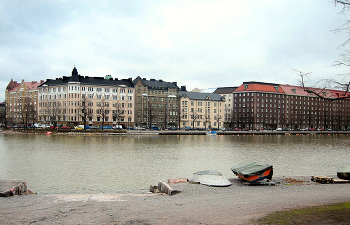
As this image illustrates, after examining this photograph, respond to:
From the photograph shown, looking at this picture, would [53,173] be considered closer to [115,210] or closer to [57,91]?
[115,210]

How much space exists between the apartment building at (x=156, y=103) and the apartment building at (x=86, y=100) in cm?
375

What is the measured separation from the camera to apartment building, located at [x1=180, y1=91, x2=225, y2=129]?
150125 millimetres

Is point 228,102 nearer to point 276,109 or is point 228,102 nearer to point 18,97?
point 276,109

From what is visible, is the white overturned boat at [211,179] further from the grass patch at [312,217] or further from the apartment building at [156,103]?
the apartment building at [156,103]

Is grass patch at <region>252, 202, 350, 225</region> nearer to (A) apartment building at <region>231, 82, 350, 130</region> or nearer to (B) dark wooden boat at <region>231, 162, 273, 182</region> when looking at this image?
(B) dark wooden boat at <region>231, 162, 273, 182</region>

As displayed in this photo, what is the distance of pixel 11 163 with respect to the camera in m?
35.8

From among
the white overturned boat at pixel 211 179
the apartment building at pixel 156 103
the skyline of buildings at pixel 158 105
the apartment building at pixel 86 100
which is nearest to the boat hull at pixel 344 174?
the white overturned boat at pixel 211 179

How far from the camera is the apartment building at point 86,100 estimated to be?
410ft

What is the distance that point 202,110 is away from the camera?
15388cm

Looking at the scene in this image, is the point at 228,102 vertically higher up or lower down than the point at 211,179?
higher up

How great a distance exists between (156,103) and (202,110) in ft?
82.4

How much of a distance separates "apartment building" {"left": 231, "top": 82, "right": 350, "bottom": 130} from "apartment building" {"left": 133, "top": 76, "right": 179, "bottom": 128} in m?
33.7

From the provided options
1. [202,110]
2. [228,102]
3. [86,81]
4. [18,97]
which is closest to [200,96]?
[202,110]

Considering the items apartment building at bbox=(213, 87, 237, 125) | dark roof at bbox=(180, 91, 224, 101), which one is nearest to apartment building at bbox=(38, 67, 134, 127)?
dark roof at bbox=(180, 91, 224, 101)
